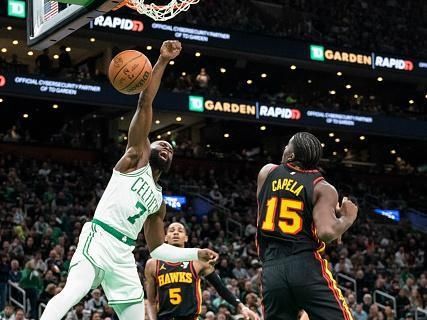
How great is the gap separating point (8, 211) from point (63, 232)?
2260 mm

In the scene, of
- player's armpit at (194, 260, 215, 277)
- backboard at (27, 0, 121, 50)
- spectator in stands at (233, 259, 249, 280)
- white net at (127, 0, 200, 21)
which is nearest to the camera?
backboard at (27, 0, 121, 50)

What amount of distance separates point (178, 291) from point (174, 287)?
70 mm

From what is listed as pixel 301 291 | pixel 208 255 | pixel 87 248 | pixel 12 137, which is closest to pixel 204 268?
pixel 208 255

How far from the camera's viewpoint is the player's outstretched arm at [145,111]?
8.10m

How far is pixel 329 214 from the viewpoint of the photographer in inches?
283

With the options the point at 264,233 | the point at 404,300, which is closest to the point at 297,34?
the point at 404,300

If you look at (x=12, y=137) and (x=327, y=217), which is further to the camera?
(x=12, y=137)

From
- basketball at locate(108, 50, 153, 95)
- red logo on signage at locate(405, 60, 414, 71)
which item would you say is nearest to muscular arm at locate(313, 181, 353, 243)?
basketball at locate(108, 50, 153, 95)

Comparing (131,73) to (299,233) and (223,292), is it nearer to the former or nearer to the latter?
(299,233)

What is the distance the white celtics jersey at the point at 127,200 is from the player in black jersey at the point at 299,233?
47.9 inches

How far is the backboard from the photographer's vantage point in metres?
9.79

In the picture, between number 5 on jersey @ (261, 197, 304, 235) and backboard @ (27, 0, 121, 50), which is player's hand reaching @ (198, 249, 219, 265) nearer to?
number 5 on jersey @ (261, 197, 304, 235)

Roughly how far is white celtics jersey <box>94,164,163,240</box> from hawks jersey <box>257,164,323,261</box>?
52.9 inches

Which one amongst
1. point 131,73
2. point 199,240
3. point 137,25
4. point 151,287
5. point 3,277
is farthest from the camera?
point 137,25
